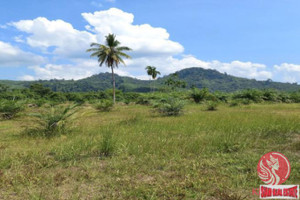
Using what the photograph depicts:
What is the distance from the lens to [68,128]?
245 inches

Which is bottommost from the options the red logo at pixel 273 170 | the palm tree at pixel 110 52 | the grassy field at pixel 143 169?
the grassy field at pixel 143 169

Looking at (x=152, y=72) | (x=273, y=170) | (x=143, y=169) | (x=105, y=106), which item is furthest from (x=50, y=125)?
(x=152, y=72)

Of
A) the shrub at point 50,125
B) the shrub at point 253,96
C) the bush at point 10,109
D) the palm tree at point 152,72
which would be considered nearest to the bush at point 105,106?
the bush at point 10,109

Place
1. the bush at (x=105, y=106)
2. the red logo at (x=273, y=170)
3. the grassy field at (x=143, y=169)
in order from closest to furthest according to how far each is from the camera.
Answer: the grassy field at (x=143, y=169) → the red logo at (x=273, y=170) → the bush at (x=105, y=106)

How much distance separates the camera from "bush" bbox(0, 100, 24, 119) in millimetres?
10883

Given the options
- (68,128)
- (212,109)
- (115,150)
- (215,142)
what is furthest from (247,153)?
(212,109)

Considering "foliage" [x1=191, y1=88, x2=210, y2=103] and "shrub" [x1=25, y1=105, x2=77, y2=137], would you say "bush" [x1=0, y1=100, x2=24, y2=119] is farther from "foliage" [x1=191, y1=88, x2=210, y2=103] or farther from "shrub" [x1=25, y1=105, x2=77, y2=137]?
"foliage" [x1=191, y1=88, x2=210, y2=103]

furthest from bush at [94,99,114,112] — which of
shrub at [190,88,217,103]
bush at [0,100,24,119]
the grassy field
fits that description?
the grassy field

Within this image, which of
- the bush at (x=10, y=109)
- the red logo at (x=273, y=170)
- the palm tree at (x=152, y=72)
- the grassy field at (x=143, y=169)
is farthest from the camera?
the palm tree at (x=152, y=72)

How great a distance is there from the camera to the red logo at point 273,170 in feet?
8.01

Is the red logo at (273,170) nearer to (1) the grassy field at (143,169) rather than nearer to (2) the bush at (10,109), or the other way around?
(1) the grassy field at (143,169)

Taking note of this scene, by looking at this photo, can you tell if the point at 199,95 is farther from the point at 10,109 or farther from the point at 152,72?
the point at 152,72

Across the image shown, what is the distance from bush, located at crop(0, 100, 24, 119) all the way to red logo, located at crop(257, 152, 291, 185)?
12896 millimetres

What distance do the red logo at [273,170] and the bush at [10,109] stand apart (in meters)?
12.9
